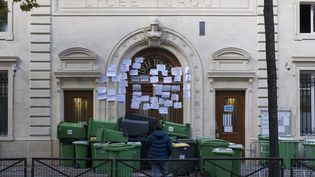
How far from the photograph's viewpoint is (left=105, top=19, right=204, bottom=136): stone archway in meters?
21.2

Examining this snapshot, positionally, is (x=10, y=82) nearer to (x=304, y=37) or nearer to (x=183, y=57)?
(x=183, y=57)

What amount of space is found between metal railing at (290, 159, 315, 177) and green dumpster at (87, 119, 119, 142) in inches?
260

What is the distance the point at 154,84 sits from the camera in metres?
21.4

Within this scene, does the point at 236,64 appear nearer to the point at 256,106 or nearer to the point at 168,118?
the point at 256,106

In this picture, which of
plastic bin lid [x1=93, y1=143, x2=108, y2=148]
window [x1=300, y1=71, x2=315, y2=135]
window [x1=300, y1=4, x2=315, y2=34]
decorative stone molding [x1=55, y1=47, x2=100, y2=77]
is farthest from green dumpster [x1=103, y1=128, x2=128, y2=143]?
window [x1=300, y1=4, x2=315, y2=34]

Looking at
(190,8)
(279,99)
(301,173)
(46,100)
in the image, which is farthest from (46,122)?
(301,173)

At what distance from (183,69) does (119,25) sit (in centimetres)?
264

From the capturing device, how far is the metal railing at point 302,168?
571 inches

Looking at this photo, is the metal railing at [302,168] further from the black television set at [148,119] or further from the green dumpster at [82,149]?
the green dumpster at [82,149]

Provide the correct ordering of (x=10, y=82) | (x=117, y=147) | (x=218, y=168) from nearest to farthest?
1. (x=218, y=168)
2. (x=117, y=147)
3. (x=10, y=82)

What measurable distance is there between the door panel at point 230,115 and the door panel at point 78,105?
14.4ft

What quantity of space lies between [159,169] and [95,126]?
5609mm

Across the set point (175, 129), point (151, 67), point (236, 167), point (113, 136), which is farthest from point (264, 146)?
point (236, 167)

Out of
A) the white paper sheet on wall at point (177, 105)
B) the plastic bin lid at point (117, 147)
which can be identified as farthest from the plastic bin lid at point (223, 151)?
the white paper sheet on wall at point (177, 105)
